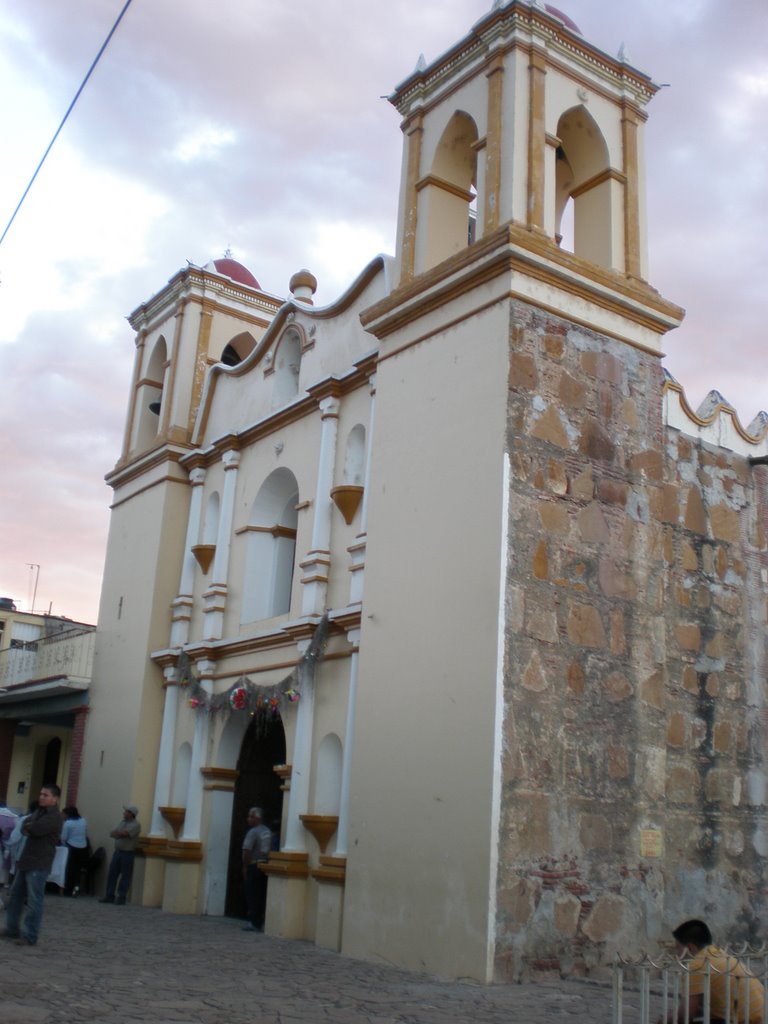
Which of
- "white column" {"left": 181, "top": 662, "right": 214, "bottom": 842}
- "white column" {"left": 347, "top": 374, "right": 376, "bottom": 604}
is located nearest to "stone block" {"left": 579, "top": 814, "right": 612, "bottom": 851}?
"white column" {"left": 347, "top": 374, "right": 376, "bottom": 604}

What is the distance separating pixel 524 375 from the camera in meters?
11.4

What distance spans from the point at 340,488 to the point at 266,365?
155 inches

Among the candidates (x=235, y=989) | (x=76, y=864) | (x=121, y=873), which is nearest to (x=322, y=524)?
(x=121, y=873)

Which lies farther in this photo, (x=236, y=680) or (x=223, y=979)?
(x=236, y=680)

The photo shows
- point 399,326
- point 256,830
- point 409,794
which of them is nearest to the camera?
point 409,794

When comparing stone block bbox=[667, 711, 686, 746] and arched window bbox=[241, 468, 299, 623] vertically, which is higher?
arched window bbox=[241, 468, 299, 623]

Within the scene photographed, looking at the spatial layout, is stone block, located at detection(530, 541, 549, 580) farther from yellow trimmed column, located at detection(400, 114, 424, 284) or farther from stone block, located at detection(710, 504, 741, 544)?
yellow trimmed column, located at detection(400, 114, 424, 284)

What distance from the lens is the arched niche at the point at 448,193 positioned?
1338 cm

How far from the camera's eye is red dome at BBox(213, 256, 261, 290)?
779 inches

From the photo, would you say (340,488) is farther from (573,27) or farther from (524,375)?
(573,27)

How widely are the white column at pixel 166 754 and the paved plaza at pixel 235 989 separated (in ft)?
13.0

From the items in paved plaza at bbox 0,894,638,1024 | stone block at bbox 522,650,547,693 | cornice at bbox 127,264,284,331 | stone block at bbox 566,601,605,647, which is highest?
cornice at bbox 127,264,284,331

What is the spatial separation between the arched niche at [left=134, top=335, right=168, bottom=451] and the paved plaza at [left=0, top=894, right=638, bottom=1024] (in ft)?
31.8

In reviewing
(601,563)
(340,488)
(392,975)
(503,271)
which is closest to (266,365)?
(340,488)
